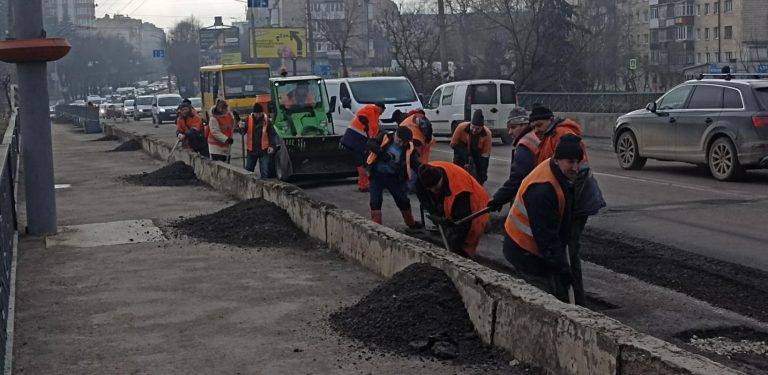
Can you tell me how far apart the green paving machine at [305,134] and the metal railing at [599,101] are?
8482 mm

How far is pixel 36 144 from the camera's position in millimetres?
12594

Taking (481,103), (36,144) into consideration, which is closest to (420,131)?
(36,144)

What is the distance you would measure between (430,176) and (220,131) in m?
11.5

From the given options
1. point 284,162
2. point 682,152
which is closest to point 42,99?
point 284,162

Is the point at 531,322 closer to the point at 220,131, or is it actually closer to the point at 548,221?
the point at 548,221

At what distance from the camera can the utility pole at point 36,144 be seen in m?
12.5

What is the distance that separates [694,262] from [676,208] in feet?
12.2

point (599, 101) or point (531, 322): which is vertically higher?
point (599, 101)

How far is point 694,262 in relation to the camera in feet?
32.1

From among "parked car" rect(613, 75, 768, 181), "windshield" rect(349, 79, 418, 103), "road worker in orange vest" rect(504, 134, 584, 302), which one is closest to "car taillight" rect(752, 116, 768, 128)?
"parked car" rect(613, 75, 768, 181)

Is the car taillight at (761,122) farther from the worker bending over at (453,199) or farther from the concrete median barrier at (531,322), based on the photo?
the worker bending over at (453,199)

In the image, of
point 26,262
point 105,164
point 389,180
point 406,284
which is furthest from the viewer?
point 105,164

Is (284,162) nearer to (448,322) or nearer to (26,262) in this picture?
(26,262)

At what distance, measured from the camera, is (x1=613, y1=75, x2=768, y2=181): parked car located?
623 inches
